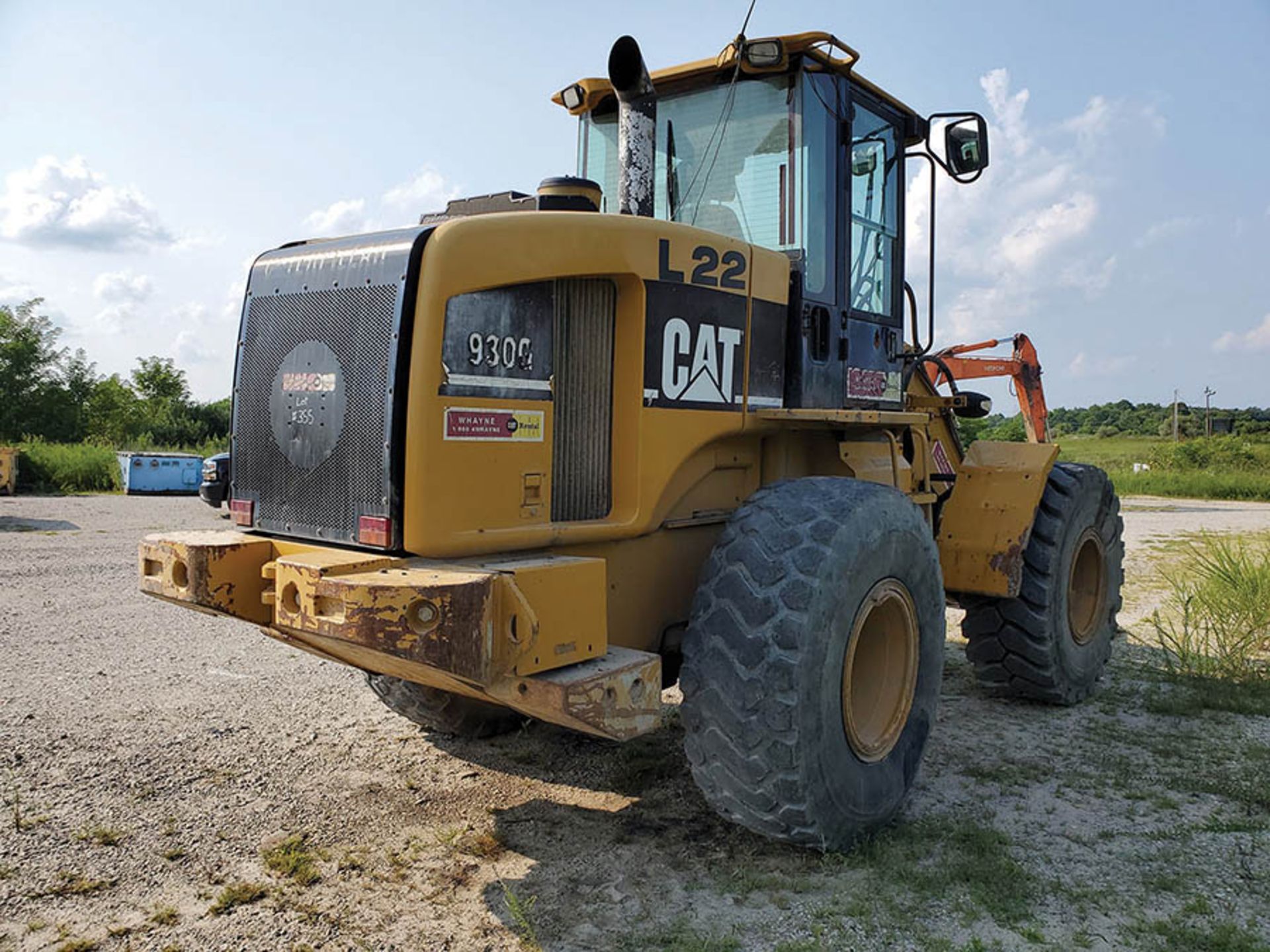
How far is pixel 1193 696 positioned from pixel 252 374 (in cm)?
528

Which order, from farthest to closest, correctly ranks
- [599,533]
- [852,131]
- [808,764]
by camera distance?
1. [852,131]
2. [599,533]
3. [808,764]

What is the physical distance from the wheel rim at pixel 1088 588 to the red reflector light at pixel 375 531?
173 inches

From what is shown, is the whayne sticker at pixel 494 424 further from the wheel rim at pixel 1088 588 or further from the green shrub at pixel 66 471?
the green shrub at pixel 66 471

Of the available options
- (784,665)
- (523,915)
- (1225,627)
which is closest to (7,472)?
(523,915)

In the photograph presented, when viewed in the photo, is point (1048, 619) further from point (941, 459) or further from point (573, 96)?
point (573, 96)

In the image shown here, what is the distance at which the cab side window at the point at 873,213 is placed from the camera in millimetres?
4824

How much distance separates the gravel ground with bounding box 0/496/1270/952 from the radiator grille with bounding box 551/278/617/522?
1294 mm

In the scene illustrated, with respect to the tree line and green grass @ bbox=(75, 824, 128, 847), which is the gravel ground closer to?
green grass @ bbox=(75, 824, 128, 847)

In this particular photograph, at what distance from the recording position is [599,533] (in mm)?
3541

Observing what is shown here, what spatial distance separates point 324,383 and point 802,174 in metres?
2.24

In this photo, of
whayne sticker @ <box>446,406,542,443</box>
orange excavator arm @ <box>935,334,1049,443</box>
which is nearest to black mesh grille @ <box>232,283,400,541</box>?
whayne sticker @ <box>446,406,542,443</box>

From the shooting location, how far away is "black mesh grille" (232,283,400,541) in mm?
3250

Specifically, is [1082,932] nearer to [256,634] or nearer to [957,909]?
[957,909]

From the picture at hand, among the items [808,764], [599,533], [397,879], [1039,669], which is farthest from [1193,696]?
[397,879]
